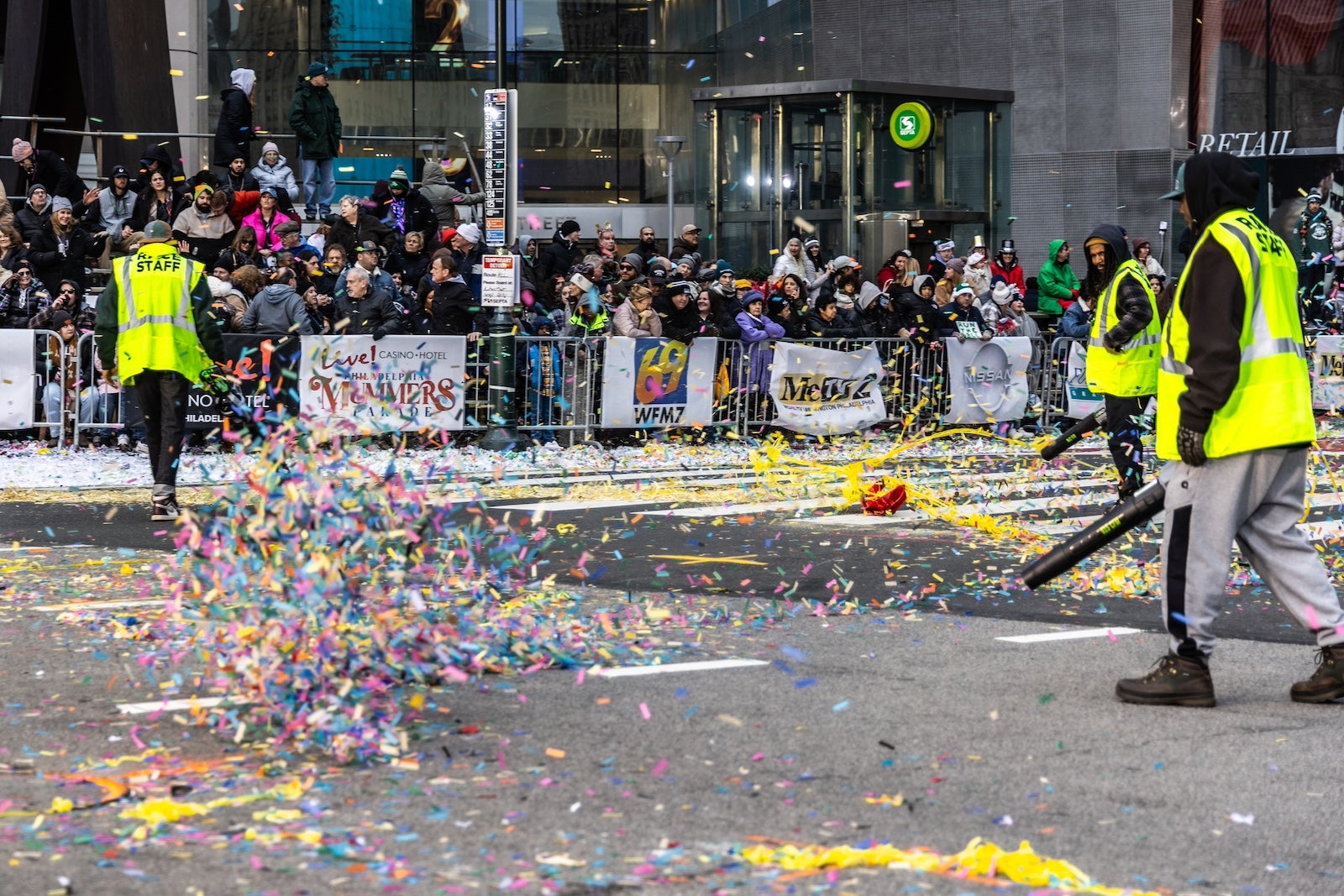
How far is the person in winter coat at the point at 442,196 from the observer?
22750mm

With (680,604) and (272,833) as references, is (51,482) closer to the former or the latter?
(680,604)

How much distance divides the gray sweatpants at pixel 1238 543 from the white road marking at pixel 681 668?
1.58 metres

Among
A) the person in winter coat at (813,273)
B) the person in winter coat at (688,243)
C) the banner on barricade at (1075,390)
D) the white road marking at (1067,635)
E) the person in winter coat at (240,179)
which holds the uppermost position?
the person in winter coat at (240,179)

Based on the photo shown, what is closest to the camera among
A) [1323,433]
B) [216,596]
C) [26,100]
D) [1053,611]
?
[216,596]

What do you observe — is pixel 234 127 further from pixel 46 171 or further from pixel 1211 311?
pixel 1211 311

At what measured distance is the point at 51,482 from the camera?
1406cm

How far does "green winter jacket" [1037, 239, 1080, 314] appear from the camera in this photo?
944 inches

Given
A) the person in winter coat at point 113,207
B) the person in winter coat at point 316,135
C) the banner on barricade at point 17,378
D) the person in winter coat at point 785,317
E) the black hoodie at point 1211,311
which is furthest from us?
the person in winter coat at point 316,135

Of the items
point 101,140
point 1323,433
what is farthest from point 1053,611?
point 101,140

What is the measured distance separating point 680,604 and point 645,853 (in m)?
3.80

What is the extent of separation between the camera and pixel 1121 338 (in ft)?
34.9

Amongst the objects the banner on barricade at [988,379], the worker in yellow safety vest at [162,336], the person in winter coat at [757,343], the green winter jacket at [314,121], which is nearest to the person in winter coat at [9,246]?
the green winter jacket at [314,121]

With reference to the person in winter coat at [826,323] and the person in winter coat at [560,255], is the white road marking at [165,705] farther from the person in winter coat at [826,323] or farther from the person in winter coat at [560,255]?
the person in winter coat at [560,255]

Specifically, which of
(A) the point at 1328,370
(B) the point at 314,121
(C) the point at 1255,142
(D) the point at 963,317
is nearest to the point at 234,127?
(B) the point at 314,121
